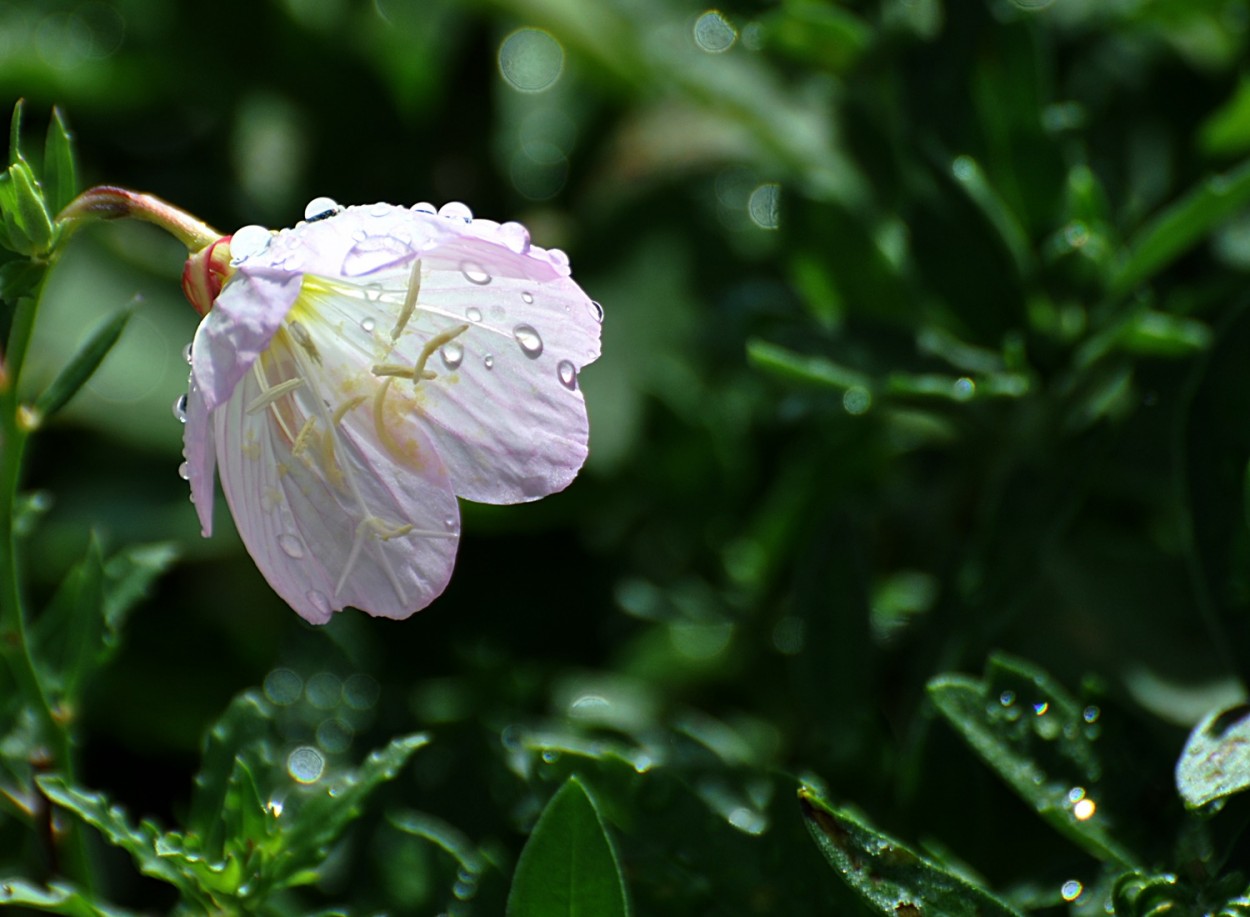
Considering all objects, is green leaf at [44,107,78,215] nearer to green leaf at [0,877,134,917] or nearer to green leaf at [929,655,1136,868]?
green leaf at [0,877,134,917]

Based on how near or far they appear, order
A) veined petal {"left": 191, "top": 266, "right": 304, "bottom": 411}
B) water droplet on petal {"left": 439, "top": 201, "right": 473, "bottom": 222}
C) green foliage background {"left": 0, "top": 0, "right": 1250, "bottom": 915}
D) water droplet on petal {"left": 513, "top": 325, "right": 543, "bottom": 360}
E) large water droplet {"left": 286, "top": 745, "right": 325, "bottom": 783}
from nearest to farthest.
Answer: veined petal {"left": 191, "top": 266, "right": 304, "bottom": 411}
water droplet on petal {"left": 439, "top": 201, "right": 473, "bottom": 222}
water droplet on petal {"left": 513, "top": 325, "right": 543, "bottom": 360}
green foliage background {"left": 0, "top": 0, "right": 1250, "bottom": 915}
large water droplet {"left": 286, "top": 745, "right": 325, "bottom": 783}

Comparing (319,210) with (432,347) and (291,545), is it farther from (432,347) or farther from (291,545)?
(291,545)

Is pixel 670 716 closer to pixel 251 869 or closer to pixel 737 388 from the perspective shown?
pixel 737 388

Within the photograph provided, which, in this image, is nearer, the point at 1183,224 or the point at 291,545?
the point at 291,545

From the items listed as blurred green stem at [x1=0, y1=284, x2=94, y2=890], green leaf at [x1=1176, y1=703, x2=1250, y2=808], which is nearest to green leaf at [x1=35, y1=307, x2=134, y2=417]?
blurred green stem at [x1=0, y1=284, x2=94, y2=890]

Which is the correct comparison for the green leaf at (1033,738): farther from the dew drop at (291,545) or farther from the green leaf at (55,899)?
the green leaf at (55,899)

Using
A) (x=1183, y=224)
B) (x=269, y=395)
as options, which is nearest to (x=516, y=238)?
(x=269, y=395)

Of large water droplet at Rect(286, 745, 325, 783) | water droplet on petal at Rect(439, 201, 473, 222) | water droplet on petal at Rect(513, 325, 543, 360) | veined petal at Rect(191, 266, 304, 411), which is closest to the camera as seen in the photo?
veined petal at Rect(191, 266, 304, 411)

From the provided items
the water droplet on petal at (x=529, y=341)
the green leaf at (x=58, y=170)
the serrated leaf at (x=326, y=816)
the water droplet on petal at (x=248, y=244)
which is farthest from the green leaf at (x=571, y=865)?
the green leaf at (x=58, y=170)
